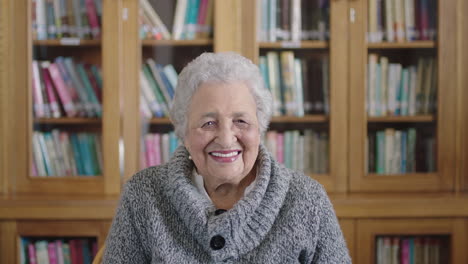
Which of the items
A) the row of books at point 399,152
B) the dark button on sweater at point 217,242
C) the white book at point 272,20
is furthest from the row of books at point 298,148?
the dark button on sweater at point 217,242

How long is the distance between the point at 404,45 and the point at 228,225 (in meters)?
1.72

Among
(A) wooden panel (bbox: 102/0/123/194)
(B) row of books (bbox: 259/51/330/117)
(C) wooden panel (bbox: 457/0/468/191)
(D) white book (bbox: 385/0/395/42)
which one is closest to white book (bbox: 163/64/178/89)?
(A) wooden panel (bbox: 102/0/123/194)

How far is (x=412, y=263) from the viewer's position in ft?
8.84

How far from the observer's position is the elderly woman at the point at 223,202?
4.64 ft

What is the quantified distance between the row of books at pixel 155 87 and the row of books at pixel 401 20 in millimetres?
961

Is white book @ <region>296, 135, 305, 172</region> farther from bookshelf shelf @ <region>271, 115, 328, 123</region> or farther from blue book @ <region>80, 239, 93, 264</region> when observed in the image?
blue book @ <region>80, 239, 93, 264</region>

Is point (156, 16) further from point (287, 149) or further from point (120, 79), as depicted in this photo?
point (287, 149)

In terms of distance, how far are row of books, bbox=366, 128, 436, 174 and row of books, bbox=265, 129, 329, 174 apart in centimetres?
24

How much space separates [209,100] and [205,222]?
298mm

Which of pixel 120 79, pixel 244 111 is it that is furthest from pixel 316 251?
pixel 120 79

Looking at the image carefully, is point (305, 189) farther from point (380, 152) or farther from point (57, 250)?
point (57, 250)

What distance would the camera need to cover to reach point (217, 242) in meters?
1.40

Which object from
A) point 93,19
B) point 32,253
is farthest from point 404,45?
point 32,253

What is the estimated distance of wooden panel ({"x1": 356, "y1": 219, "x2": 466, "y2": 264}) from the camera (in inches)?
101
